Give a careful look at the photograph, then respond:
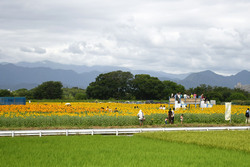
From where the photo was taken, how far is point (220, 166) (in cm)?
1476

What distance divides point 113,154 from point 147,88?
9463cm

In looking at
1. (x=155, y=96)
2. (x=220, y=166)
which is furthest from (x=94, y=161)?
(x=155, y=96)

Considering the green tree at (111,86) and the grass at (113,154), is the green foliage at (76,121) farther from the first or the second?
the green tree at (111,86)

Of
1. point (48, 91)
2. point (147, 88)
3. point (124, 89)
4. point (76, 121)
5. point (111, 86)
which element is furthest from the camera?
point (124, 89)

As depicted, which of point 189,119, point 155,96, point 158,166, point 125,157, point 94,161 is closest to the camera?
point 158,166

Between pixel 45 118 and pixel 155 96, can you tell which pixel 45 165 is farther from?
pixel 155 96

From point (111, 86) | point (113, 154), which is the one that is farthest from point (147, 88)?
point (113, 154)

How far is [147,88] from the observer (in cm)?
11162

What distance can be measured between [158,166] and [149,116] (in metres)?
20.7

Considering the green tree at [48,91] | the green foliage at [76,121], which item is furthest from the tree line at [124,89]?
the green foliage at [76,121]

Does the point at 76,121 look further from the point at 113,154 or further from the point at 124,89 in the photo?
the point at 124,89

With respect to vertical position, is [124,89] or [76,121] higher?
[124,89]

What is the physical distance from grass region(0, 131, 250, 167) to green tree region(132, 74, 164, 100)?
8784cm

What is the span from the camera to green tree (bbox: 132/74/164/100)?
4321 inches
